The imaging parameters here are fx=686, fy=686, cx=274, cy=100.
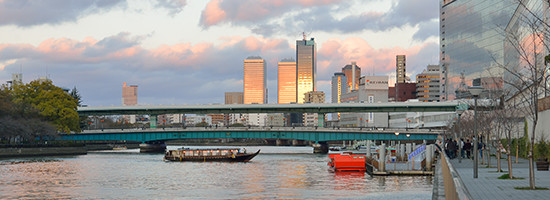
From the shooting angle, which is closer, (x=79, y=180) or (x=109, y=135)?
(x=79, y=180)

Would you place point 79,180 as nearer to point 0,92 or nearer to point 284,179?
point 284,179

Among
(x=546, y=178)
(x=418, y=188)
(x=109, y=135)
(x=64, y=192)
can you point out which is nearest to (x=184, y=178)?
(x=64, y=192)

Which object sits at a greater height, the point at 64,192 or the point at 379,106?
the point at 379,106

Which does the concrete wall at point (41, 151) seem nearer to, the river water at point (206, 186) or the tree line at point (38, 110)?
the tree line at point (38, 110)

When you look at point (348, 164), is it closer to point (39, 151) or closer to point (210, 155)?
point (210, 155)

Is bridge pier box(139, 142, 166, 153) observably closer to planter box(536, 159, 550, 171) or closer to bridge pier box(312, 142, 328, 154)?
bridge pier box(312, 142, 328, 154)

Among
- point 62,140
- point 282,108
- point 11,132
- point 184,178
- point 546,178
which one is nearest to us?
point 546,178

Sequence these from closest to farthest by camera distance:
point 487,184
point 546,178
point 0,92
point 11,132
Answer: point 487,184 < point 546,178 < point 11,132 < point 0,92

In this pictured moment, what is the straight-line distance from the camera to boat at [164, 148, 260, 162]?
340ft

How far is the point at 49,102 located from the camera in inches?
4953

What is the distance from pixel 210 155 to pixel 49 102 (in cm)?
3764

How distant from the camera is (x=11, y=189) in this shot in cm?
5012

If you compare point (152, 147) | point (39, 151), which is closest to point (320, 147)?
point (152, 147)

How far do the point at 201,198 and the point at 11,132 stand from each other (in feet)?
238
